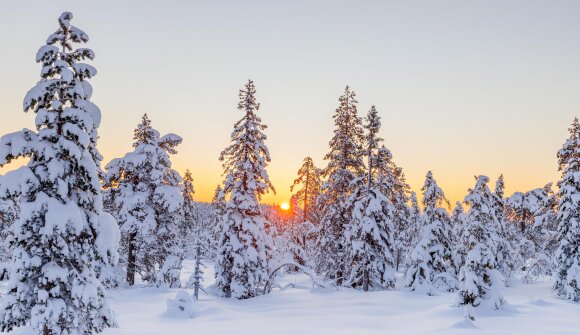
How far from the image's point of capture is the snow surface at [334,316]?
18.6 meters

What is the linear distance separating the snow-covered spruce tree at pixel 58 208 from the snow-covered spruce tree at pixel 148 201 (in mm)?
19411

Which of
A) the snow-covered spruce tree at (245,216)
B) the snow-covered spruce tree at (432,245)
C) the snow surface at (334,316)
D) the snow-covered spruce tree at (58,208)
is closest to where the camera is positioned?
the snow-covered spruce tree at (58,208)

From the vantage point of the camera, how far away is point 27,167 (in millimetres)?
12422

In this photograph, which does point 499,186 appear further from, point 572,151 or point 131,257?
point 131,257

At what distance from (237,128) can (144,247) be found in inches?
435

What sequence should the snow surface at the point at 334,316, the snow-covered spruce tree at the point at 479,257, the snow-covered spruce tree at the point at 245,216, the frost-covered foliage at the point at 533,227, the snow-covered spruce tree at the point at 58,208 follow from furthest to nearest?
1. the frost-covered foliage at the point at 533,227
2. the snow-covered spruce tree at the point at 245,216
3. the snow-covered spruce tree at the point at 479,257
4. the snow surface at the point at 334,316
5. the snow-covered spruce tree at the point at 58,208

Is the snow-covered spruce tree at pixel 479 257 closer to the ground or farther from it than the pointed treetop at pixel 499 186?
closer to the ground

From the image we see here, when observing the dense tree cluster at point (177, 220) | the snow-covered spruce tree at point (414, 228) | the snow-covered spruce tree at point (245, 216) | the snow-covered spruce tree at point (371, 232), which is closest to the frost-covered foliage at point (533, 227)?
the dense tree cluster at point (177, 220)

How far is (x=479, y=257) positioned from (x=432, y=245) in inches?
429

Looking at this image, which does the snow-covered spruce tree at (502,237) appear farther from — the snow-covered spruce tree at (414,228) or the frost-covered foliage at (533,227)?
the snow-covered spruce tree at (414,228)

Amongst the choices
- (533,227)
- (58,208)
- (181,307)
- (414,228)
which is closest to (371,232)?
(181,307)

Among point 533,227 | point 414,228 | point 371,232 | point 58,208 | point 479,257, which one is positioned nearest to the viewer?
point 58,208

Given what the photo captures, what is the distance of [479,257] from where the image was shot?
2358cm

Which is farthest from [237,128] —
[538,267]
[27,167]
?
[538,267]
